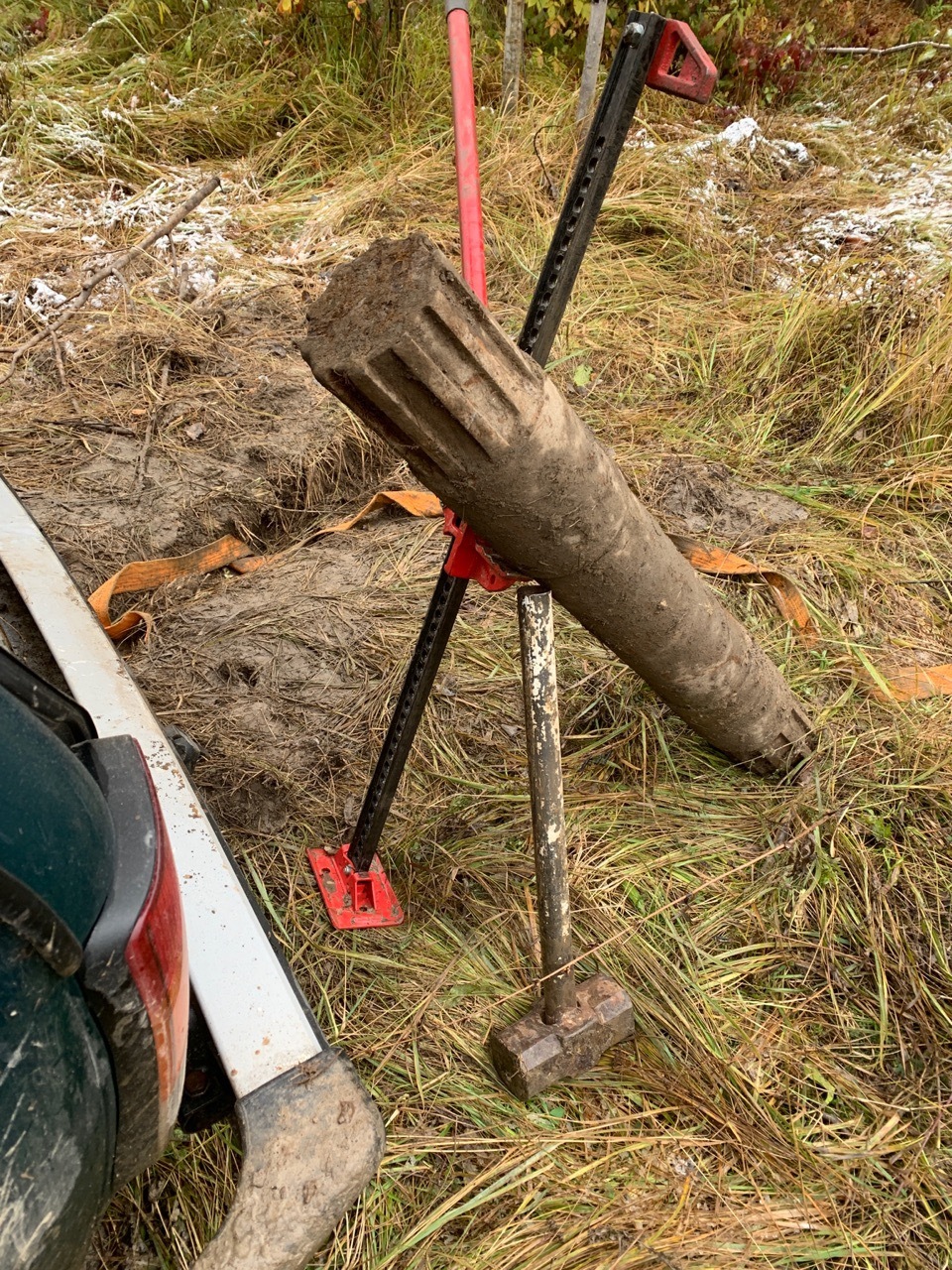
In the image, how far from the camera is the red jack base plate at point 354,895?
82.7 inches

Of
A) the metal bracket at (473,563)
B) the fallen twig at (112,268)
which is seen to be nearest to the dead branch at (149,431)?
the fallen twig at (112,268)

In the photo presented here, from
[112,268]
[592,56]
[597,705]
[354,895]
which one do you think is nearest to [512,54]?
[592,56]

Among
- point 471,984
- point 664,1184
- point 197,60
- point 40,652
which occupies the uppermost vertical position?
point 197,60

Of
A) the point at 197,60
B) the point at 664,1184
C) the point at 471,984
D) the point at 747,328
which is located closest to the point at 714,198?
the point at 747,328

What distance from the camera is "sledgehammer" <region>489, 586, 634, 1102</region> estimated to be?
5.17 feet

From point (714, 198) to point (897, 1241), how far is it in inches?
186

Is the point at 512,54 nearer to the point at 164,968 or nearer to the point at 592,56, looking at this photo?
the point at 592,56

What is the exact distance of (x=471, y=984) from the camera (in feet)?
6.50

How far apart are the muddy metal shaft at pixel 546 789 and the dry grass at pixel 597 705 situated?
25 centimetres

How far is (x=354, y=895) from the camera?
2113 mm

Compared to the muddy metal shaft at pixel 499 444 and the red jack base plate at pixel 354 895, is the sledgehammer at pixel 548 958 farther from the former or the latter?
the red jack base plate at pixel 354 895

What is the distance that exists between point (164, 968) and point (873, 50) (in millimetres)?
6954

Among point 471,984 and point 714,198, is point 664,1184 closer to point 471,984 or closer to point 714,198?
point 471,984

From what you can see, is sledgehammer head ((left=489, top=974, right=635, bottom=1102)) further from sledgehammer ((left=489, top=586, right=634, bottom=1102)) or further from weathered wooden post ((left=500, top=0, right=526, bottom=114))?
weathered wooden post ((left=500, top=0, right=526, bottom=114))
